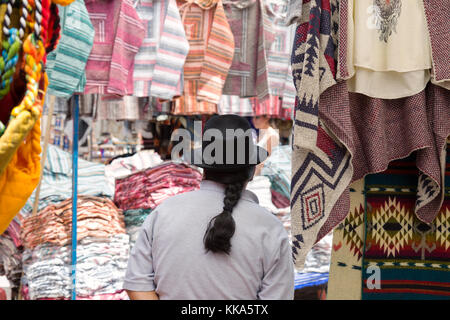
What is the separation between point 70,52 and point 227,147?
110 centimetres

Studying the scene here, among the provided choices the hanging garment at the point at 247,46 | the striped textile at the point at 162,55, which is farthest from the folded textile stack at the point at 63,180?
the hanging garment at the point at 247,46

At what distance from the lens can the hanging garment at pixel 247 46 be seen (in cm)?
297

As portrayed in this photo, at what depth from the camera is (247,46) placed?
2.99m

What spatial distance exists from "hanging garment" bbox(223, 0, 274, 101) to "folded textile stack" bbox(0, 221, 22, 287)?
5.65 ft

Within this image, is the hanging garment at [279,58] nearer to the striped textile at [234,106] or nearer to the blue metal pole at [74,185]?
the striped textile at [234,106]

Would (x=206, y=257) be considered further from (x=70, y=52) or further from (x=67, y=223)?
(x=67, y=223)

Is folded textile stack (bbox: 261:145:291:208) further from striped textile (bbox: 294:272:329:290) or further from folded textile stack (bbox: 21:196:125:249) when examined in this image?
folded textile stack (bbox: 21:196:125:249)

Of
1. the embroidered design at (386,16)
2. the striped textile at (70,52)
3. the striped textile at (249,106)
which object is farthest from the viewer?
the striped textile at (249,106)

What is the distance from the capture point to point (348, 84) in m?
1.60

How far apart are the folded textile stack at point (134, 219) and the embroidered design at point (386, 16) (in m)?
2.15

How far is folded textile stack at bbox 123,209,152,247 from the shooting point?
125 inches

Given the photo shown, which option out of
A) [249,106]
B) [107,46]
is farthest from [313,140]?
[249,106]

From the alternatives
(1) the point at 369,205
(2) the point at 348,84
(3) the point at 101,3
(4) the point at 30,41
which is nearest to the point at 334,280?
(1) the point at 369,205

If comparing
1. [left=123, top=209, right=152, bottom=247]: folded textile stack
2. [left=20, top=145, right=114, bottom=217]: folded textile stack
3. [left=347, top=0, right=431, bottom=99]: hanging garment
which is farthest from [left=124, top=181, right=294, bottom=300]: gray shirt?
[left=20, top=145, right=114, bottom=217]: folded textile stack
